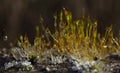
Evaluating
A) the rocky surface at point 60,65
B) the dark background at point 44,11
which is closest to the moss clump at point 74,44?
the rocky surface at point 60,65

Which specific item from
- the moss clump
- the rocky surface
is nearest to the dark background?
the moss clump

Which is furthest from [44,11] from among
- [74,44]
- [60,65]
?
[60,65]

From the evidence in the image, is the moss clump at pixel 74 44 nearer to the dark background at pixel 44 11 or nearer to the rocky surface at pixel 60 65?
the rocky surface at pixel 60 65

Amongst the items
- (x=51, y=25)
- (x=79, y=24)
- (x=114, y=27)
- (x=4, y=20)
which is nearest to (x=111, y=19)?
(x=114, y=27)

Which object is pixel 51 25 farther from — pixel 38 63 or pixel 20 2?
pixel 38 63

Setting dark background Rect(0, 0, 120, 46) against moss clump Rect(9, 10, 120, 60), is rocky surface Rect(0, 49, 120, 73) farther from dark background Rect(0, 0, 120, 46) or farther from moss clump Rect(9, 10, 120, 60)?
dark background Rect(0, 0, 120, 46)

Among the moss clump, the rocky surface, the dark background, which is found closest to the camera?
the rocky surface

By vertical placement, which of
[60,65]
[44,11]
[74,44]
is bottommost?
[60,65]

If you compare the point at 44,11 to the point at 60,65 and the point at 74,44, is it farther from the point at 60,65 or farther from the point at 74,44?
the point at 60,65
